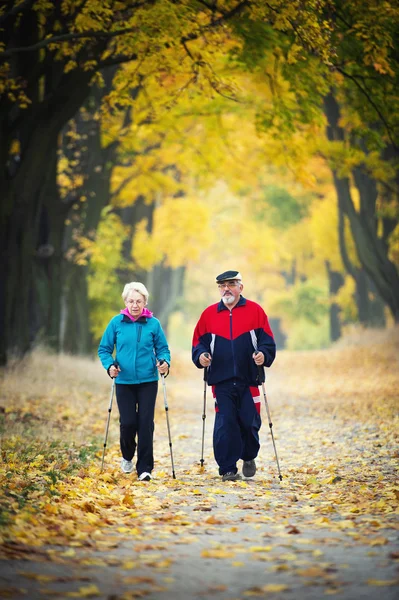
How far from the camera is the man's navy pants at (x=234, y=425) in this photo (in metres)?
8.91

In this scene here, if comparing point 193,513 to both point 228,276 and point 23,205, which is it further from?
point 23,205

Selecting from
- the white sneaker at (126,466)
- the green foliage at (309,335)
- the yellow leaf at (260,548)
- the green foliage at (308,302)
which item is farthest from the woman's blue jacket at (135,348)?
the green foliage at (309,335)

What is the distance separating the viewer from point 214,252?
57906 mm

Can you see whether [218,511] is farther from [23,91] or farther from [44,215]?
[44,215]

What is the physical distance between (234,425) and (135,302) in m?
1.55

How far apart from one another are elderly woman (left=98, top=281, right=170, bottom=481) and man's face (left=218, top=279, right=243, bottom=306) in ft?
2.44

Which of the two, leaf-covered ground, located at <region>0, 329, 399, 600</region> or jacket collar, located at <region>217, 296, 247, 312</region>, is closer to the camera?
leaf-covered ground, located at <region>0, 329, 399, 600</region>

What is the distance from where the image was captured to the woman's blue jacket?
8859mm

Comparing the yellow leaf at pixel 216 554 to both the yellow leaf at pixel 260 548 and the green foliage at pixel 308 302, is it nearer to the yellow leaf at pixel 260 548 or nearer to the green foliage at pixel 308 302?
the yellow leaf at pixel 260 548

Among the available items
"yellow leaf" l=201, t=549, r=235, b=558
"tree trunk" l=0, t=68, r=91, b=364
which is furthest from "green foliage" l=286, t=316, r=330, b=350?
"yellow leaf" l=201, t=549, r=235, b=558

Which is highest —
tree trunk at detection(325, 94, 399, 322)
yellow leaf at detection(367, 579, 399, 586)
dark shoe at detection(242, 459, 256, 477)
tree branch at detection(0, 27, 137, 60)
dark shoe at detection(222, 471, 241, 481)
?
tree trunk at detection(325, 94, 399, 322)

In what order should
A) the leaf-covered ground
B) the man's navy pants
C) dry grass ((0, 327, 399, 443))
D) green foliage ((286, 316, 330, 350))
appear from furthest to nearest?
green foliage ((286, 316, 330, 350)) → dry grass ((0, 327, 399, 443)) → the man's navy pants → the leaf-covered ground

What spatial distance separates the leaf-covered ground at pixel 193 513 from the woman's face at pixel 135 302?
163 cm

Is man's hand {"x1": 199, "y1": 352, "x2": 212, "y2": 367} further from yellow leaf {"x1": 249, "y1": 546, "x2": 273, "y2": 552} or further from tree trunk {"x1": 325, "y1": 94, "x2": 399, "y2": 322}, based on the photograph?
tree trunk {"x1": 325, "y1": 94, "x2": 399, "y2": 322}
